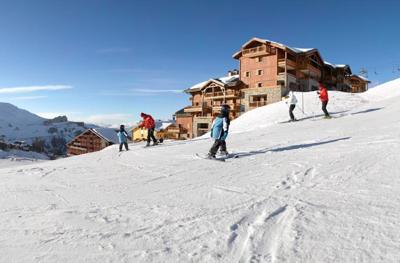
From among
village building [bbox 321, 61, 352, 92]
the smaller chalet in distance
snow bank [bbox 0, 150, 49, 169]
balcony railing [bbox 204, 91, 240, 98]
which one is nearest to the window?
balcony railing [bbox 204, 91, 240, 98]

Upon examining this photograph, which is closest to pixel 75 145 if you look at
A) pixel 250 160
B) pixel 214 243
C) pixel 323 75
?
pixel 323 75

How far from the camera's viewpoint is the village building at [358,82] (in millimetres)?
55844

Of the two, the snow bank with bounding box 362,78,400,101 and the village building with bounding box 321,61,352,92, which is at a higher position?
the village building with bounding box 321,61,352,92

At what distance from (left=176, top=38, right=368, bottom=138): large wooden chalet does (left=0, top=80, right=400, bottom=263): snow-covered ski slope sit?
96.3 feet

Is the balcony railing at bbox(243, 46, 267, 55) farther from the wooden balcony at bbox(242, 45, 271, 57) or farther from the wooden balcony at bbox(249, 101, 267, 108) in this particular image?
the wooden balcony at bbox(249, 101, 267, 108)

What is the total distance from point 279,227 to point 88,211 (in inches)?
115

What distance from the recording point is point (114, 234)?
11.3ft

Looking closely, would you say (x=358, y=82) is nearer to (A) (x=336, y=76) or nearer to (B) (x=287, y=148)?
(A) (x=336, y=76)

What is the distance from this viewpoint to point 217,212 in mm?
4004

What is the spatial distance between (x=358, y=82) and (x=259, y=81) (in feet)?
108

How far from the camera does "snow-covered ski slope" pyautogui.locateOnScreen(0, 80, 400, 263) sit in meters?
2.94

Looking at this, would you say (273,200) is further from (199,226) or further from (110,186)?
(110,186)

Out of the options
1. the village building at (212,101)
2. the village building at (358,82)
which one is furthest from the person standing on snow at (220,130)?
the village building at (358,82)

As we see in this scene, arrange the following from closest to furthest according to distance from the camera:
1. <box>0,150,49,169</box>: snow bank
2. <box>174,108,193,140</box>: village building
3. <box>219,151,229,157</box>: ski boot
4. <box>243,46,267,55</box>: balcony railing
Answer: <box>219,151,229,157</box>: ski boot < <box>0,150,49,169</box>: snow bank < <box>243,46,267,55</box>: balcony railing < <box>174,108,193,140</box>: village building
